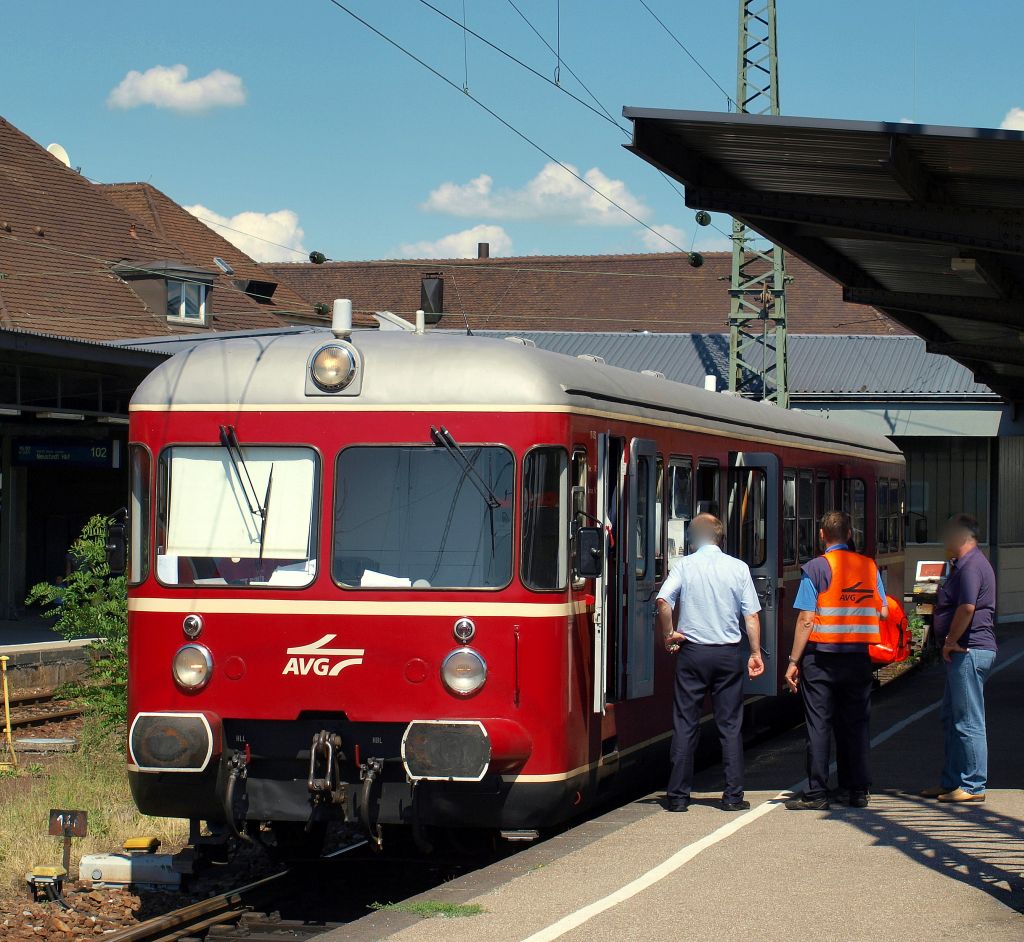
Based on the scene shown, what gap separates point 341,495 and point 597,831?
7.59 ft

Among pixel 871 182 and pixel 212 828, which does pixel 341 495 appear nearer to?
pixel 212 828

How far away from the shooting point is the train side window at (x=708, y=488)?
36.7 ft

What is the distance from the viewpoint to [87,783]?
12555 mm

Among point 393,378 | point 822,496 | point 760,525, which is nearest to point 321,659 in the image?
point 393,378

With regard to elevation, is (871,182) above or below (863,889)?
above

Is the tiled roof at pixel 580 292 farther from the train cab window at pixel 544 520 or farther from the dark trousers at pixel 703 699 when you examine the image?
the train cab window at pixel 544 520

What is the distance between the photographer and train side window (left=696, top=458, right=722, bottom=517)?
11.2 m

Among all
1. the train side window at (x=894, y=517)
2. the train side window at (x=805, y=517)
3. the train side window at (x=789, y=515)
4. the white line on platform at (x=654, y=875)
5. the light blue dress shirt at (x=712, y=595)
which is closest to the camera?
the white line on platform at (x=654, y=875)

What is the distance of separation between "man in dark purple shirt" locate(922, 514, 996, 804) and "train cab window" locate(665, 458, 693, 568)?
1783 mm

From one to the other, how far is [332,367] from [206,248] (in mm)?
34120

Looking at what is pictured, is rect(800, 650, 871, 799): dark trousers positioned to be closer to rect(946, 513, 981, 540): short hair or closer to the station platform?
the station platform

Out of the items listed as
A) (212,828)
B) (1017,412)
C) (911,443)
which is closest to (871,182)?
(212,828)

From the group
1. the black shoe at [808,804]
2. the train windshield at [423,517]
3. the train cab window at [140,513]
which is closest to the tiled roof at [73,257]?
the train cab window at [140,513]

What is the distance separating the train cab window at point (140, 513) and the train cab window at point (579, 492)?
87.2 inches
